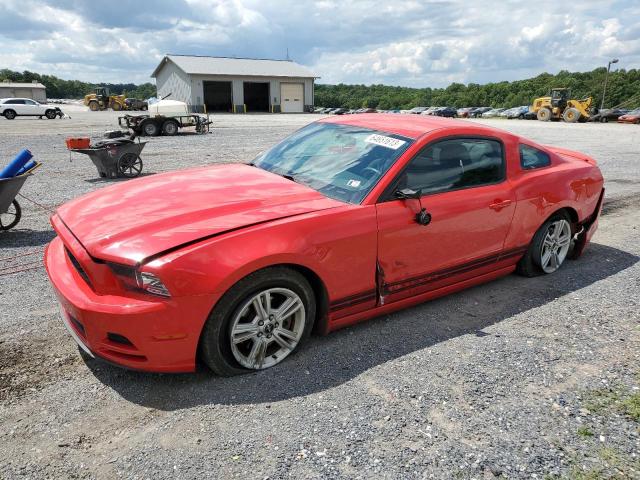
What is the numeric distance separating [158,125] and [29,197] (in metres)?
13.9

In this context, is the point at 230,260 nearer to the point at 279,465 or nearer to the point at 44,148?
the point at 279,465

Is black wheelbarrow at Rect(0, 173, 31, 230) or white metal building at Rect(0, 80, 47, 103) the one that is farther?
white metal building at Rect(0, 80, 47, 103)

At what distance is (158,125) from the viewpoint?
21.1 meters

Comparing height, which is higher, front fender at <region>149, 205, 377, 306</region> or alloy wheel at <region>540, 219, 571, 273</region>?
front fender at <region>149, 205, 377, 306</region>

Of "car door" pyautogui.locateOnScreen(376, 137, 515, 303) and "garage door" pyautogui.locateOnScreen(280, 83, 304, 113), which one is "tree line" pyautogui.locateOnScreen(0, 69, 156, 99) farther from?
"car door" pyautogui.locateOnScreen(376, 137, 515, 303)

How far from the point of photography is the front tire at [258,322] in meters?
2.75

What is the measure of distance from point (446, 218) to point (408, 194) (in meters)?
0.48

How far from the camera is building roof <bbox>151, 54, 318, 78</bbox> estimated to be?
173 ft

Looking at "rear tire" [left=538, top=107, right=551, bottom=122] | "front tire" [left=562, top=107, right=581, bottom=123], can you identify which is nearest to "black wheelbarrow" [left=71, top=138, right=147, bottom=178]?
"front tire" [left=562, top=107, right=581, bottom=123]

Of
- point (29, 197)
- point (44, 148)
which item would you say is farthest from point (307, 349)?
point (44, 148)

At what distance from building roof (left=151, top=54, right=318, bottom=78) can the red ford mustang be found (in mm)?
51317

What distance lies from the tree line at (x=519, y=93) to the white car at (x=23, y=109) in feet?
202

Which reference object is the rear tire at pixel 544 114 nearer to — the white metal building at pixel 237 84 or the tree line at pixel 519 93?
the white metal building at pixel 237 84

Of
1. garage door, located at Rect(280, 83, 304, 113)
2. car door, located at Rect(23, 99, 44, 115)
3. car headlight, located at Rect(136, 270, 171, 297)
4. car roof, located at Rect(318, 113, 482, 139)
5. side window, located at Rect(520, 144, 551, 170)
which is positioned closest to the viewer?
car headlight, located at Rect(136, 270, 171, 297)
